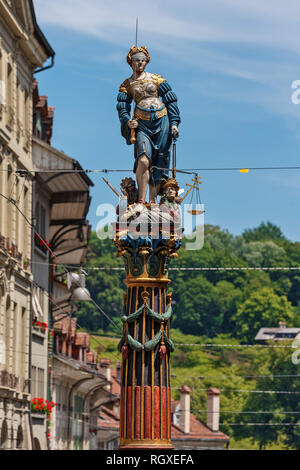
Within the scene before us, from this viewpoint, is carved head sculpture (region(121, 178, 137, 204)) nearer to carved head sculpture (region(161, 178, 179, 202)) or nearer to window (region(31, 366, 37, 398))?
carved head sculpture (region(161, 178, 179, 202))

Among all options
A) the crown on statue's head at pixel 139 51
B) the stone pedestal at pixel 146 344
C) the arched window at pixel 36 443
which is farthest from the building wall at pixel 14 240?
the stone pedestal at pixel 146 344

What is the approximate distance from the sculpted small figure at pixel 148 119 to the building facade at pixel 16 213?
2161 centimetres

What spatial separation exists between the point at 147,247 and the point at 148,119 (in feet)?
8.91

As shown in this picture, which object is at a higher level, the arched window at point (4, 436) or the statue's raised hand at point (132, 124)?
the statue's raised hand at point (132, 124)

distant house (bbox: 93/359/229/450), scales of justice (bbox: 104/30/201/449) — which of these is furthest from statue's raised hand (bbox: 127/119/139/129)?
distant house (bbox: 93/359/229/450)

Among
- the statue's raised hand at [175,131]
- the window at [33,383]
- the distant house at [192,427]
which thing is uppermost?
the statue's raised hand at [175,131]

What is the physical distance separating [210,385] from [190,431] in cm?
5095

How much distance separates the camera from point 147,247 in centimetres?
2470

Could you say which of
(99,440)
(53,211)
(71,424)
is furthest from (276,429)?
(53,211)

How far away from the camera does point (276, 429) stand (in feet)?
506

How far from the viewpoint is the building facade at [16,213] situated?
49.2 metres

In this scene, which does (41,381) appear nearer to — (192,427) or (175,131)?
(175,131)

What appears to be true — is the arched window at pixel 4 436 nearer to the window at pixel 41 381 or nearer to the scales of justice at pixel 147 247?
the window at pixel 41 381

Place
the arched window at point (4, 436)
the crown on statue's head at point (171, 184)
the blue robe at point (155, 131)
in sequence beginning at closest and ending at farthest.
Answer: the crown on statue's head at point (171, 184), the blue robe at point (155, 131), the arched window at point (4, 436)
